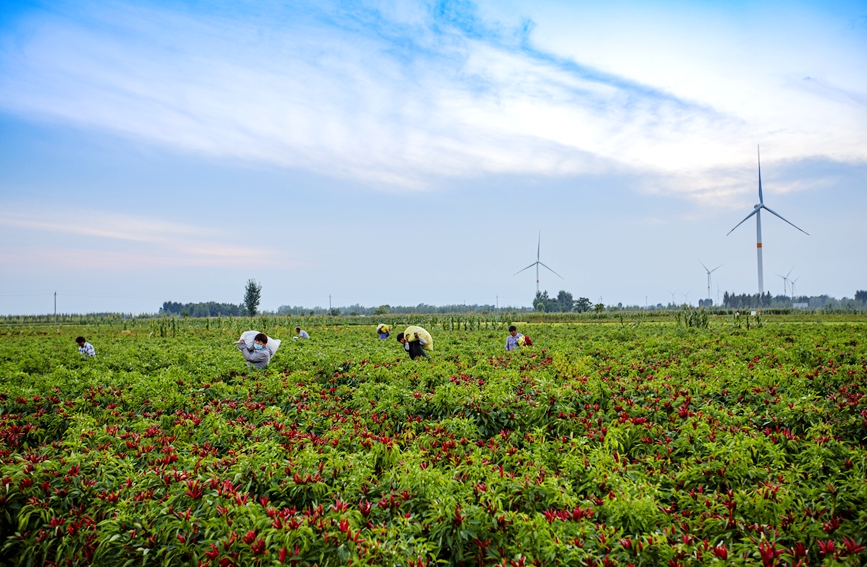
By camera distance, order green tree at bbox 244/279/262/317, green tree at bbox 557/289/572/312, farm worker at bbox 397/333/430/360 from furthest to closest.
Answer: green tree at bbox 557/289/572/312 → green tree at bbox 244/279/262/317 → farm worker at bbox 397/333/430/360

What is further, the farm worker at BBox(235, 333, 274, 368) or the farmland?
the farm worker at BBox(235, 333, 274, 368)

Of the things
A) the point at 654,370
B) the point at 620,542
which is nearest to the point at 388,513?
the point at 620,542

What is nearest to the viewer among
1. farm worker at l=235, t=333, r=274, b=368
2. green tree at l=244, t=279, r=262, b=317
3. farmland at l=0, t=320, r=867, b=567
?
farmland at l=0, t=320, r=867, b=567

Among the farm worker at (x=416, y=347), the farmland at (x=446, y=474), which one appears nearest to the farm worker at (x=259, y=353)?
the farmland at (x=446, y=474)

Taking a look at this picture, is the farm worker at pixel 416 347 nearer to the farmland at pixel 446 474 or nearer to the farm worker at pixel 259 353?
the farm worker at pixel 259 353

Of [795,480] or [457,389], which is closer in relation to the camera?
[795,480]

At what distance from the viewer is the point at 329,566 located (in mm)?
4270

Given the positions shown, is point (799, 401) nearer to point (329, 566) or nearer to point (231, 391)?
point (329, 566)

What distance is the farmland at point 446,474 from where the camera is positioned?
4398 millimetres

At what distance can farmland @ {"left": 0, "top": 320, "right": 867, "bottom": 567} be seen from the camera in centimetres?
440

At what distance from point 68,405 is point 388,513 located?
301 inches

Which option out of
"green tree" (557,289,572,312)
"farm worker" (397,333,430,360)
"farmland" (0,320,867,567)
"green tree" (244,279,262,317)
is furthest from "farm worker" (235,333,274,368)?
"green tree" (557,289,572,312)

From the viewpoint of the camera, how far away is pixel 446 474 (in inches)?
220

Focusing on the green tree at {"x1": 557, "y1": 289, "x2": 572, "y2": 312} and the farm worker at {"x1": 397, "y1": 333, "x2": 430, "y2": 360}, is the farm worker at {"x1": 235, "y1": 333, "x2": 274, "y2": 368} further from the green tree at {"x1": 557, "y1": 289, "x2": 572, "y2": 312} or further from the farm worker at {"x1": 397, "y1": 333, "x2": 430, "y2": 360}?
the green tree at {"x1": 557, "y1": 289, "x2": 572, "y2": 312}
